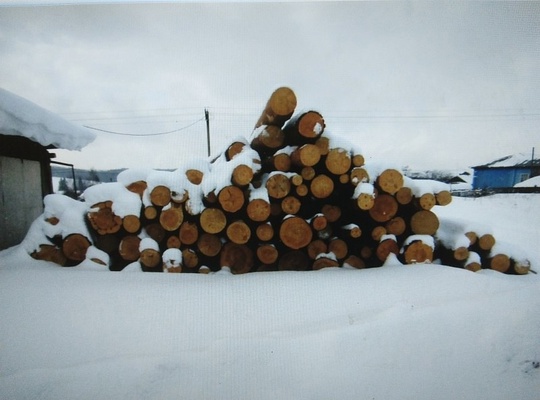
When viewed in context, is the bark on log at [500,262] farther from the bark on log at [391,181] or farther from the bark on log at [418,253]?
the bark on log at [391,181]

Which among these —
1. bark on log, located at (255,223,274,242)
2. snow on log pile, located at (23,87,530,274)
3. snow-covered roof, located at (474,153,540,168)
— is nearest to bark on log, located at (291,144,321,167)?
snow on log pile, located at (23,87,530,274)

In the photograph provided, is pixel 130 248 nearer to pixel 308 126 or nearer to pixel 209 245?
pixel 209 245

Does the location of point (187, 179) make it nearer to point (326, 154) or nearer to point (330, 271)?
point (326, 154)

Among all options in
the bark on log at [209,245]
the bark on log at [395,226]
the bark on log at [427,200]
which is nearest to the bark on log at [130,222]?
the bark on log at [209,245]

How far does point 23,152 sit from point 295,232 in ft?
10.8

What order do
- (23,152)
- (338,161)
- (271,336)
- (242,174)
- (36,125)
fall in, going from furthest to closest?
1. (23,152)
2. (36,125)
3. (338,161)
4. (242,174)
5. (271,336)

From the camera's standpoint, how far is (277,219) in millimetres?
1768

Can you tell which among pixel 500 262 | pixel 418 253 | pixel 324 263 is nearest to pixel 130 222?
pixel 324 263

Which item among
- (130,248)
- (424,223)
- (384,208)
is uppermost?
(384,208)

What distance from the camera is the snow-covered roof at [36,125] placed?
83.2 inches

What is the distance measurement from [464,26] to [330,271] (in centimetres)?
159

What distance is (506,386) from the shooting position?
96 cm

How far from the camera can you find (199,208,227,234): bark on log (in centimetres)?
166

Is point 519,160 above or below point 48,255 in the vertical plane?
above
